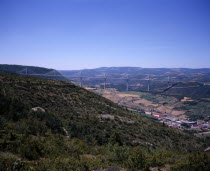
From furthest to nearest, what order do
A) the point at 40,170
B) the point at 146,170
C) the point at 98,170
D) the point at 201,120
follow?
the point at 201,120
the point at 146,170
the point at 98,170
the point at 40,170

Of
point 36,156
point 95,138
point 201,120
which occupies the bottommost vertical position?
point 201,120

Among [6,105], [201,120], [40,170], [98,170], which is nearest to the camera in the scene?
[40,170]

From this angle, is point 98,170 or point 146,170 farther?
point 146,170

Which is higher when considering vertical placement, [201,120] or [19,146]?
[19,146]

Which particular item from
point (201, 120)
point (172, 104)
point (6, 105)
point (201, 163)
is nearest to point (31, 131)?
point (6, 105)

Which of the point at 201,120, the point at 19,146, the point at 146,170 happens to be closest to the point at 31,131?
the point at 19,146

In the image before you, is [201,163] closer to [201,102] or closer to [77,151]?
[77,151]

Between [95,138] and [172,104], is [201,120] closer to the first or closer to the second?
[172,104]

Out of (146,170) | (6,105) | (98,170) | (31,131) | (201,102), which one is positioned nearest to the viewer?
(98,170)

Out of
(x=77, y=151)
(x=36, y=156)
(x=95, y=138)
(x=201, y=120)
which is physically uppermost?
(x=36, y=156)
